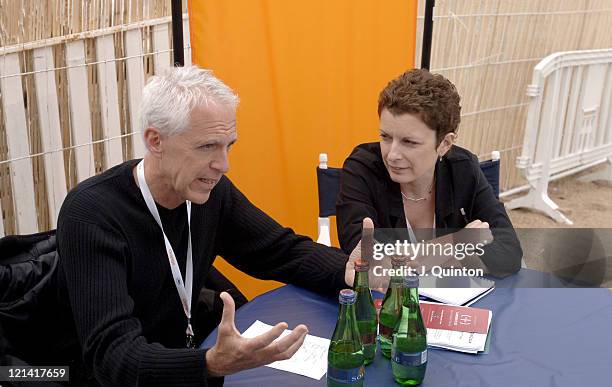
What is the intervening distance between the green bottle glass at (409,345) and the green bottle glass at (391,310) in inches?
1.4

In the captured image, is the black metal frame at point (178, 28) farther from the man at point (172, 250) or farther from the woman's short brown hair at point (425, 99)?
the woman's short brown hair at point (425, 99)

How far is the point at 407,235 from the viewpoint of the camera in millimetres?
2289

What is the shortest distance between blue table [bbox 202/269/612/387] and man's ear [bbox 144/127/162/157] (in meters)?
0.54

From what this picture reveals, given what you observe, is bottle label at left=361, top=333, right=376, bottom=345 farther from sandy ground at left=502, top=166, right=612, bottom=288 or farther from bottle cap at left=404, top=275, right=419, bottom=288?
sandy ground at left=502, top=166, right=612, bottom=288

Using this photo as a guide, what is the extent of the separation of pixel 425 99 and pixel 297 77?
94 cm

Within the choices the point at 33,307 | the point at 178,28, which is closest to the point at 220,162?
the point at 33,307

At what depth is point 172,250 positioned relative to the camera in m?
1.92

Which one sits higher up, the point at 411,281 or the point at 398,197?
the point at 411,281

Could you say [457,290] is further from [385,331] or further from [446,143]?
[446,143]

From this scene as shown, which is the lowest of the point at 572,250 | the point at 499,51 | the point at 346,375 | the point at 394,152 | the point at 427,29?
the point at 572,250

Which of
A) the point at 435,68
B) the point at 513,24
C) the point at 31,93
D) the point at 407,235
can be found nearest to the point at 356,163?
the point at 407,235

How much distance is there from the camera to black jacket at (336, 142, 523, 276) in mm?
2367

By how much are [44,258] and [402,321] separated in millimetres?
1027

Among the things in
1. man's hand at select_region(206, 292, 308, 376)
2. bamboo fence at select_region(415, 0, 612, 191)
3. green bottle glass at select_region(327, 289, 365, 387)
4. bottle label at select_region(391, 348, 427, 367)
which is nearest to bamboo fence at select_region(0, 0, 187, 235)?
bamboo fence at select_region(415, 0, 612, 191)
